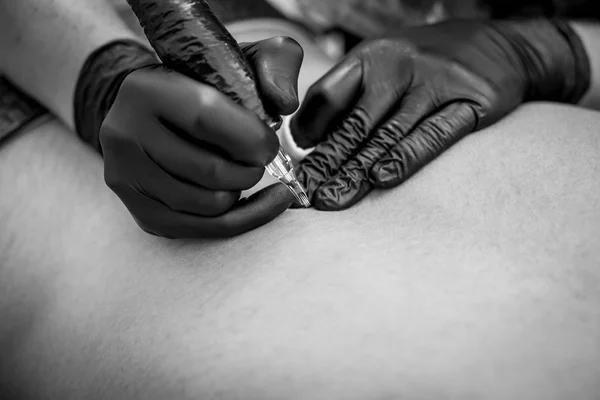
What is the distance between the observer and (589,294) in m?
0.49

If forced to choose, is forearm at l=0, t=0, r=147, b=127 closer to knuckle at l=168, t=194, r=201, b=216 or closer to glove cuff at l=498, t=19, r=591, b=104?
knuckle at l=168, t=194, r=201, b=216

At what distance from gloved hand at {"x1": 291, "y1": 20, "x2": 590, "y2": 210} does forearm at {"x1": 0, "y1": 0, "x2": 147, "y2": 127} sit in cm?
37

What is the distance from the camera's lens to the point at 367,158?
0.72 meters

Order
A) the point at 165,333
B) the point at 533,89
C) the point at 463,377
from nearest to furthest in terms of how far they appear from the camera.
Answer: the point at 463,377 < the point at 165,333 < the point at 533,89

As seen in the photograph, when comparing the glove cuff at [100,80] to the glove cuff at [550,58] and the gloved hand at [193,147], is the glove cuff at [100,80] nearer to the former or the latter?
the gloved hand at [193,147]

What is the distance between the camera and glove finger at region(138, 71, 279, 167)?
52 cm

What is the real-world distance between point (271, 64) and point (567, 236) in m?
0.41

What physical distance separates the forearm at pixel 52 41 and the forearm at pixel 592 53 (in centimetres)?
91

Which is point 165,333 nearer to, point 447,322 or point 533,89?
point 447,322

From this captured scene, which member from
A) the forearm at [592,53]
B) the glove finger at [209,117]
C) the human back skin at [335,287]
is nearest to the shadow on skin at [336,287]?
the human back skin at [335,287]

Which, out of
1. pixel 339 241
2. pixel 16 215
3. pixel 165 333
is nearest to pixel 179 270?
pixel 165 333

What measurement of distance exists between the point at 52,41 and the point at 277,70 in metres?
0.46

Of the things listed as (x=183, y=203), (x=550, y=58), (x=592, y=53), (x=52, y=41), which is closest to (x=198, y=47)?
(x=183, y=203)

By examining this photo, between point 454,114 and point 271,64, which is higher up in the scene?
point 271,64
